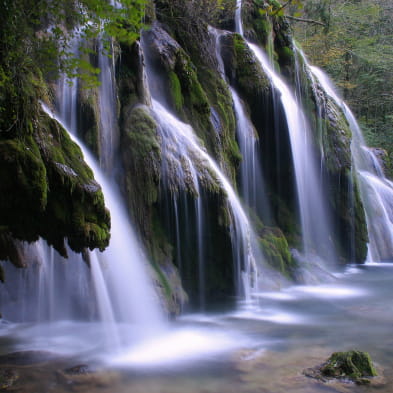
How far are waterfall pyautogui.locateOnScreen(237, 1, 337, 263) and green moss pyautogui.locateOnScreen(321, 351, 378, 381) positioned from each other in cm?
820

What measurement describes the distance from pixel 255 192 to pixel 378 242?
6.28m

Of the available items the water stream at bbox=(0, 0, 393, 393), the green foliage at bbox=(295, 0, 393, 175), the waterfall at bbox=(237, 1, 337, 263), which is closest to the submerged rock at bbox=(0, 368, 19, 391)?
the water stream at bbox=(0, 0, 393, 393)

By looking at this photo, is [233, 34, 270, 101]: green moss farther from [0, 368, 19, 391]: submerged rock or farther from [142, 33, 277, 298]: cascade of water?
[0, 368, 19, 391]: submerged rock

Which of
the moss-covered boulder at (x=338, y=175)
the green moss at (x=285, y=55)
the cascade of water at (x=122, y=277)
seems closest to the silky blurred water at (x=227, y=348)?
the cascade of water at (x=122, y=277)

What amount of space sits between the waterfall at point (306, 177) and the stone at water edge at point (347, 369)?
26.9 ft

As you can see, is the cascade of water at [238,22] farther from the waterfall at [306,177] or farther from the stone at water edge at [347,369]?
the stone at water edge at [347,369]

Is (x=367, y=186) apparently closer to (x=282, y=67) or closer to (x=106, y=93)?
(x=282, y=67)

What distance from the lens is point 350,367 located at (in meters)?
4.67

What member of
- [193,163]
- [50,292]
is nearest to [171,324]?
[50,292]

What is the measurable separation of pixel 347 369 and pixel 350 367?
37 mm

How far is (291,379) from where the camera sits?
4.65m

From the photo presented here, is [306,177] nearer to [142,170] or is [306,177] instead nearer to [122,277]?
[142,170]

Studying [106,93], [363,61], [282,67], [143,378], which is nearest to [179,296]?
[143,378]

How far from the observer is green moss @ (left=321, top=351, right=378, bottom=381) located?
4637 millimetres
